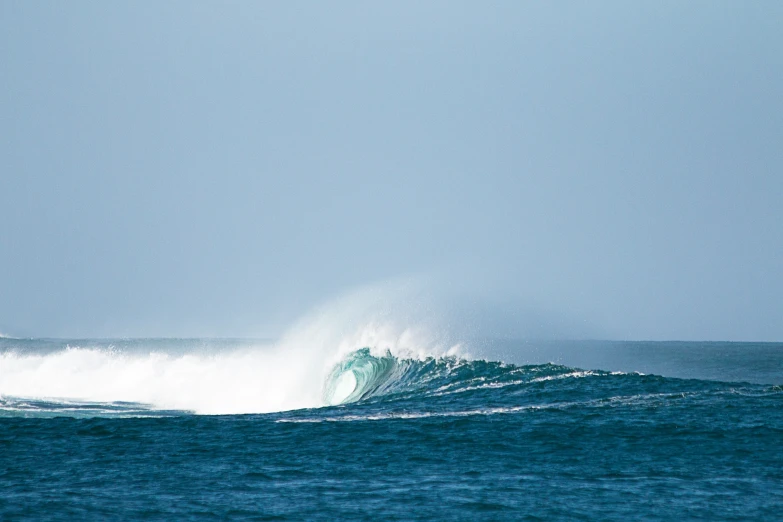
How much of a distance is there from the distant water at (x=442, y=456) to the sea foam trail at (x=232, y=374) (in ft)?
14.7

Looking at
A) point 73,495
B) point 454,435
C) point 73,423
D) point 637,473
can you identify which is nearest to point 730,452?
point 637,473

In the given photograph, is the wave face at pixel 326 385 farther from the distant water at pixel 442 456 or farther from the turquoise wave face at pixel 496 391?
the distant water at pixel 442 456

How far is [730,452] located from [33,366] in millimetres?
41902

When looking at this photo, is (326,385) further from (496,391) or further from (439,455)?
(439,455)

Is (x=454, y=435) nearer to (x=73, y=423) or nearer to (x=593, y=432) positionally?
(x=593, y=432)

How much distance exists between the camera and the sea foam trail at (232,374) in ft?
115

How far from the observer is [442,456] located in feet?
56.1

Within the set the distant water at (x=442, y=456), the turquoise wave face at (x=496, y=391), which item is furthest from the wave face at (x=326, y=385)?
the distant water at (x=442, y=456)

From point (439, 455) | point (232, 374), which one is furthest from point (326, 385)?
point (439, 455)

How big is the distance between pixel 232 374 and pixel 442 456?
2522 cm

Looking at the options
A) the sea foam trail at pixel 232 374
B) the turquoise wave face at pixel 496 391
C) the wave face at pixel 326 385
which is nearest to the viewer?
the turquoise wave face at pixel 496 391

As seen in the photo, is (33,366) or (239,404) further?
(33,366)

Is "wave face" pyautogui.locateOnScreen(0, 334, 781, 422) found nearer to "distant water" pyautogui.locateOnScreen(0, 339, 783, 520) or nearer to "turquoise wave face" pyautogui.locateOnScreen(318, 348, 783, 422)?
"turquoise wave face" pyautogui.locateOnScreen(318, 348, 783, 422)

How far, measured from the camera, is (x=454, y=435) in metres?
19.2
